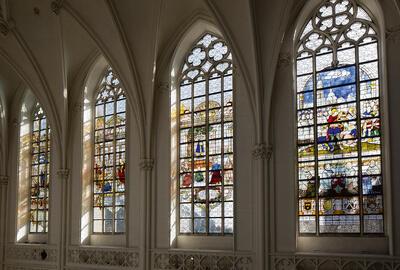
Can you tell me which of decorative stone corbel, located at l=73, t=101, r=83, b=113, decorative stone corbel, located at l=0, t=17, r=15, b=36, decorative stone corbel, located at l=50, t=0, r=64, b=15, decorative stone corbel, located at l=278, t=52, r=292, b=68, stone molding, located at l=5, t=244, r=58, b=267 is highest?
decorative stone corbel, located at l=50, t=0, r=64, b=15

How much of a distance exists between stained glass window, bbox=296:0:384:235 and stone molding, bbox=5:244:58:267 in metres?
10.1

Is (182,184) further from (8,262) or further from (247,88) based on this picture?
(8,262)

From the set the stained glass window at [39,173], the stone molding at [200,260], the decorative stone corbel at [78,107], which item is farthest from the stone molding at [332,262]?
the stained glass window at [39,173]

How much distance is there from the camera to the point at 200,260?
16656 mm

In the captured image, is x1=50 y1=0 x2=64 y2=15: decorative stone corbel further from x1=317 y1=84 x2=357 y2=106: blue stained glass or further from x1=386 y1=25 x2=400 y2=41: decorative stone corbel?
x1=386 y1=25 x2=400 y2=41: decorative stone corbel

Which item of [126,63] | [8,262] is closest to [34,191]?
[8,262]

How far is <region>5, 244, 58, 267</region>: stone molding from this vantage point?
2108 centimetres

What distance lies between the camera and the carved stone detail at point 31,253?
21.1 metres

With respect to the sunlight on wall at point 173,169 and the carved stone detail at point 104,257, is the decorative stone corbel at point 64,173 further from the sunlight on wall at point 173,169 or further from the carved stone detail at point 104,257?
the sunlight on wall at point 173,169

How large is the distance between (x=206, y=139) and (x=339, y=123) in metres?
4.31

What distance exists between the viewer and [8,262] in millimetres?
22812

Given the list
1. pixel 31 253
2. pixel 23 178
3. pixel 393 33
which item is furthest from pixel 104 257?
pixel 393 33

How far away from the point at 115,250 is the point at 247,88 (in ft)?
22.7

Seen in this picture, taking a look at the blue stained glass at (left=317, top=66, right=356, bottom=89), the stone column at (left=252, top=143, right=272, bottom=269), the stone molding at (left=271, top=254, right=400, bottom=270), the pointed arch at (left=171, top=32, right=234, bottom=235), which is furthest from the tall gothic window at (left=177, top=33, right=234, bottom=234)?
the blue stained glass at (left=317, top=66, right=356, bottom=89)
